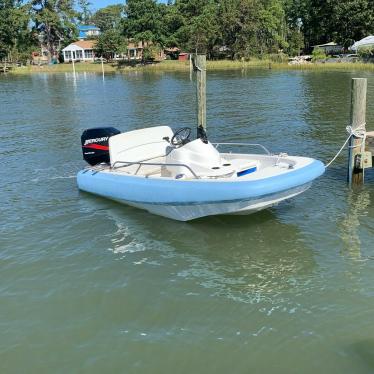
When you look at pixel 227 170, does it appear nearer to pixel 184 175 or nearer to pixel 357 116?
pixel 184 175

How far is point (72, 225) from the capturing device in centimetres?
973

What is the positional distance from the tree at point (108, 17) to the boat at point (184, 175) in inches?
4707

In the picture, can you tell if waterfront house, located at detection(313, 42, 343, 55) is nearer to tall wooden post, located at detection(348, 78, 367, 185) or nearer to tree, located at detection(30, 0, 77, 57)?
tree, located at detection(30, 0, 77, 57)

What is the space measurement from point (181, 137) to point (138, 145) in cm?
108

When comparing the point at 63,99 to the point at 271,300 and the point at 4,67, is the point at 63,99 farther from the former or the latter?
the point at 4,67

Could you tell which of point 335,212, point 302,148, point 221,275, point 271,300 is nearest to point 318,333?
point 271,300

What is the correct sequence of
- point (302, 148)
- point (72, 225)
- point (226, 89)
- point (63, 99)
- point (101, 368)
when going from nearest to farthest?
point (101, 368) < point (72, 225) < point (302, 148) < point (63, 99) < point (226, 89)

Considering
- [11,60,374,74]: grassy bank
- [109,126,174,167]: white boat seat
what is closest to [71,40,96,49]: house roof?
[11,60,374,74]: grassy bank

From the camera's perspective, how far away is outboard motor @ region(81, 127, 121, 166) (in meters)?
11.3

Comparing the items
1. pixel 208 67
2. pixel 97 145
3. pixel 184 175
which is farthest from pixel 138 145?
pixel 208 67

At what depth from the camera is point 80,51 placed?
327ft

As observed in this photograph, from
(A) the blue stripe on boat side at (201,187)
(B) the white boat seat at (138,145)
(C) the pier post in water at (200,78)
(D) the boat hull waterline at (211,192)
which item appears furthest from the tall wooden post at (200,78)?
(D) the boat hull waterline at (211,192)

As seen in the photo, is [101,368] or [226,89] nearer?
[101,368]

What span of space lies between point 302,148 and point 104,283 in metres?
10.4
